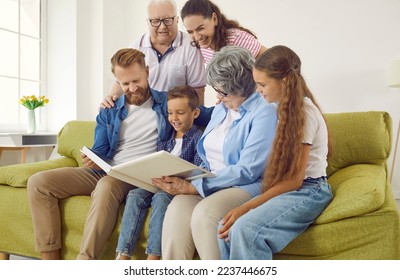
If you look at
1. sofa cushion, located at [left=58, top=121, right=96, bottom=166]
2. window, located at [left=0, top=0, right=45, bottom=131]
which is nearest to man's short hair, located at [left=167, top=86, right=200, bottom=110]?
sofa cushion, located at [left=58, top=121, right=96, bottom=166]

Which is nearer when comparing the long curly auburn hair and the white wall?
the long curly auburn hair

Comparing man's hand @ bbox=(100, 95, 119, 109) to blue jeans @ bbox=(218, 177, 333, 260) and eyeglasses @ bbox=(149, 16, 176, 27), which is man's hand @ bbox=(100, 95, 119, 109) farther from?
blue jeans @ bbox=(218, 177, 333, 260)

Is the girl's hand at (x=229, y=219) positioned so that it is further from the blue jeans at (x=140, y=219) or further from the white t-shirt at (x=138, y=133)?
the white t-shirt at (x=138, y=133)

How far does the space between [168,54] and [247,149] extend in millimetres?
595

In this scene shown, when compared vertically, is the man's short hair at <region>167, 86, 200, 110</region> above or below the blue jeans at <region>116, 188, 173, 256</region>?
above

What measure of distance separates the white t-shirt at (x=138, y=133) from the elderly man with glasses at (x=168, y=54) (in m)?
0.10

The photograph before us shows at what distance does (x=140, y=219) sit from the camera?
147 cm

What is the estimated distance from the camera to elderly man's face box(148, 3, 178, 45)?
1693mm

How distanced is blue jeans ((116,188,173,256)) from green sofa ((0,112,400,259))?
0.06 m

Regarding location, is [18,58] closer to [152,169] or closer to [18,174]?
[18,174]

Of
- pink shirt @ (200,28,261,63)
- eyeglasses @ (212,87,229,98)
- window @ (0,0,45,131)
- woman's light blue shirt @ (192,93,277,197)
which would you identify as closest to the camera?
woman's light blue shirt @ (192,93,277,197)

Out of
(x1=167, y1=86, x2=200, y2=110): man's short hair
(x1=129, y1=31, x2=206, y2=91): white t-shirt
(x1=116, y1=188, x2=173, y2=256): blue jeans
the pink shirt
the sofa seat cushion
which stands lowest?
(x1=116, y1=188, x2=173, y2=256): blue jeans

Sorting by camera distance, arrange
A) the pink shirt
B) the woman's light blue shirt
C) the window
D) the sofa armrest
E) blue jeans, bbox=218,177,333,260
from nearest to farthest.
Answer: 1. blue jeans, bbox=218,177,333,260
2. the woman's light blue shirt
3. the pink shirt
4. the sofa armrest
5. the window
